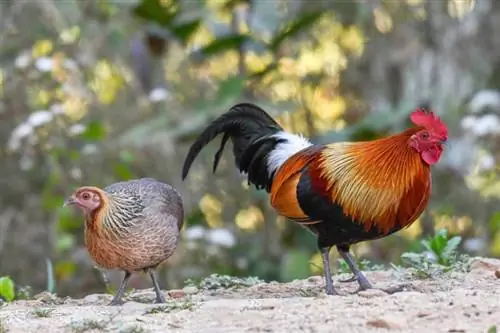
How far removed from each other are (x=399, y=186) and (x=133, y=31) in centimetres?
666

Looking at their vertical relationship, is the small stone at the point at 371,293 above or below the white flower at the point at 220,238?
above

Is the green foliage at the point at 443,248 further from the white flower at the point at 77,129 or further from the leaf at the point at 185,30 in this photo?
the leaf at the point at 185,30

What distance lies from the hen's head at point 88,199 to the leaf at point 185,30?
17.1ft

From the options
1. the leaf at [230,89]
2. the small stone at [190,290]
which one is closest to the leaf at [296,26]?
the leaf at [230,89]

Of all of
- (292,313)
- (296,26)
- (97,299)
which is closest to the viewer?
(292,313)

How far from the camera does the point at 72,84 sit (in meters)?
11.3

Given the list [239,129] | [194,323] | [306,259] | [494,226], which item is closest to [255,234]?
[306,259]

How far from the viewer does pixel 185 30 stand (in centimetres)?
1102

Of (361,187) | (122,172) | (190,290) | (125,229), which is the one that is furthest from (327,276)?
(122,172)

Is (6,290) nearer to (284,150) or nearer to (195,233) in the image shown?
(284,150)

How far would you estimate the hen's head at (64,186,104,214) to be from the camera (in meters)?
5.95

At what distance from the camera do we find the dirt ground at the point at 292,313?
4.88 meters

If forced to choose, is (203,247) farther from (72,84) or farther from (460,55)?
(460,55)

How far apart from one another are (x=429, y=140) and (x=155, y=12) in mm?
5651
